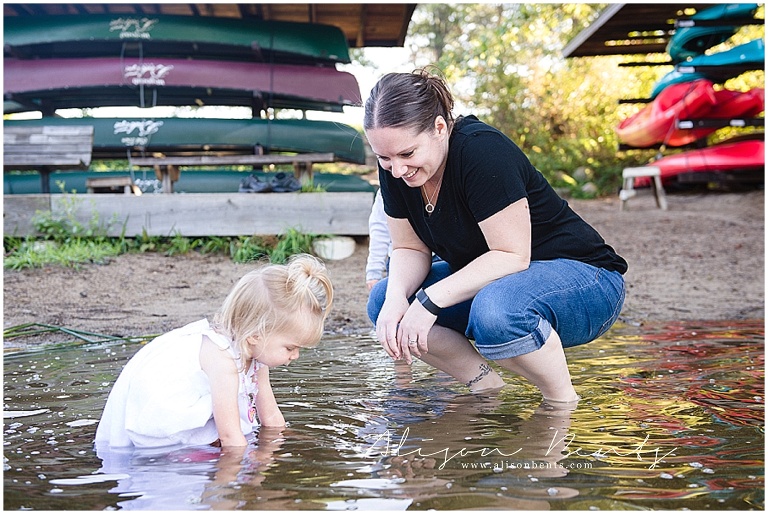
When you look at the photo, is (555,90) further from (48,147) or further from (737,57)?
(48,147)

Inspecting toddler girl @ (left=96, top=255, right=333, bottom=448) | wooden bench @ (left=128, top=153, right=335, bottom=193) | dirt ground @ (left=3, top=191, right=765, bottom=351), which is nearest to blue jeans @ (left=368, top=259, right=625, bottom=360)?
toddler girl @ (left=96, top=255, right=333, bottom=448)

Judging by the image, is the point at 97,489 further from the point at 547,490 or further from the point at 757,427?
the point at 757,427

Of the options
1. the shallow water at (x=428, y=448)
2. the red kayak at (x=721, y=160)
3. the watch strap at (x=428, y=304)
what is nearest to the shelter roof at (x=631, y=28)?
the red kayak at (x=721, y=160)

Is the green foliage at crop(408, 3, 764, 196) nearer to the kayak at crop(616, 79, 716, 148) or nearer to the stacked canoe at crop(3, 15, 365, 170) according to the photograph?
the kayak at crop(616, 79, 716, 148)

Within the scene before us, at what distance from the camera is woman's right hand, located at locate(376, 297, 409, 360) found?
2734mm

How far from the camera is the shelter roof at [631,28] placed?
910cm

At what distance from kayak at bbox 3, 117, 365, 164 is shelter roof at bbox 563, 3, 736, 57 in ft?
10.4

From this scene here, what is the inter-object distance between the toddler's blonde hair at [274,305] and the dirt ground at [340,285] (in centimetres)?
237

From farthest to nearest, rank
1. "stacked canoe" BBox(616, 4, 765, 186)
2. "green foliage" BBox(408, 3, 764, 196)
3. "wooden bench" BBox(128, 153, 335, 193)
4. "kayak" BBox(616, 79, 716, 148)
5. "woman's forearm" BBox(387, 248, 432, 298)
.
→ "green foliage" BBox(408, 3, 764, 196)
"kayak" BBox(616, 79, 716, 148)
"stacked canoe" BBox(616, 4, 765, 186)
"wooden bench" BBox(128, 153, 335, 193)
"woman's forearm" BBox(387, 248, 432, 298)

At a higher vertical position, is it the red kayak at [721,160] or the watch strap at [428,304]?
the watch strap at [428,304]

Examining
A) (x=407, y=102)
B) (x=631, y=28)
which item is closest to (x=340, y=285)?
(x=407, y=102)

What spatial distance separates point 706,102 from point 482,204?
27.3 ft

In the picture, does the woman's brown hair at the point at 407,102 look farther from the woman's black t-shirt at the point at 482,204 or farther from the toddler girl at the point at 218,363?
the toddler girl at the point at 218,363

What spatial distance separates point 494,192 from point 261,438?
105 cm
